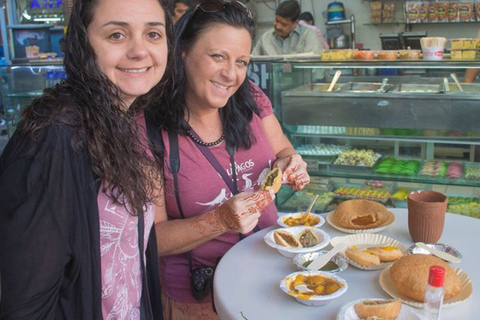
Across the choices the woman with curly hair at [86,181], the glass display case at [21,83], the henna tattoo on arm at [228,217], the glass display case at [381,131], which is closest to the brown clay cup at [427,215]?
the henna tattoo on arm at [228,217]

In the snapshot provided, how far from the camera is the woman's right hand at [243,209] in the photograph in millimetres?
1800

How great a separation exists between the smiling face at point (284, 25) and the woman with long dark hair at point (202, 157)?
4.53 metres

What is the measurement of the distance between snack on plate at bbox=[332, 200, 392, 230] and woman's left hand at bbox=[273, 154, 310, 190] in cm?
22

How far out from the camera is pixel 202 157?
2.10 meters

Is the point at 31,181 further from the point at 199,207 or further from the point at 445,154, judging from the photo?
the point at 445,154

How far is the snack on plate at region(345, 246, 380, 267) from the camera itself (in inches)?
64.4

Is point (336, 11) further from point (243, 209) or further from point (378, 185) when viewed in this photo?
point (243, 209)

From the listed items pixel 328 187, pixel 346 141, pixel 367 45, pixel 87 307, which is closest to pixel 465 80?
pixel 346 141

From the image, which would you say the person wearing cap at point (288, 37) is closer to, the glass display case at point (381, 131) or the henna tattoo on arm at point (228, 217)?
the glass display case at point (381, 131)

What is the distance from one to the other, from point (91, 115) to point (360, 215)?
3.89 feet

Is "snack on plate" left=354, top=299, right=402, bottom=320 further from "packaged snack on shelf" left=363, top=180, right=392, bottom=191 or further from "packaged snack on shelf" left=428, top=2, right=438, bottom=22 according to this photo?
"packaged snack on shelf" left=428, top=2, right=438, bottom=22

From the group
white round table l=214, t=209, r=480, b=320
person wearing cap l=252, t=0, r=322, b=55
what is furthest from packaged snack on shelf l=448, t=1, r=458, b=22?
white round table l=214, t=209, r=480, b=320

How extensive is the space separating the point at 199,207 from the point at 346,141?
199 centimetres

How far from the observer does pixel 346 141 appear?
3.78m
